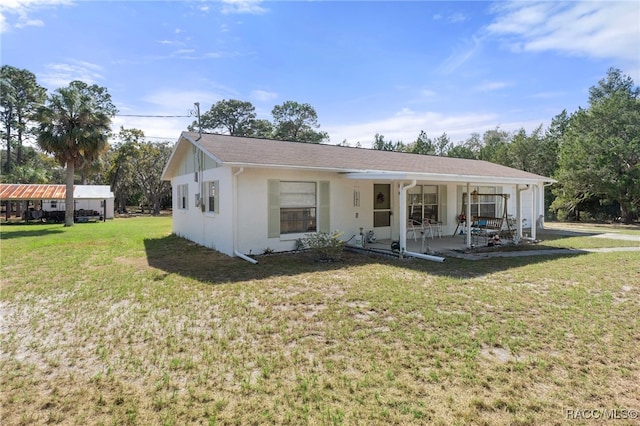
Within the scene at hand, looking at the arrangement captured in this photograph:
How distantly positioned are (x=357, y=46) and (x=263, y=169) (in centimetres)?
602

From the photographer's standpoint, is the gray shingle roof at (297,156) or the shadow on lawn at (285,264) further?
the gray shingle roof at (297,156)

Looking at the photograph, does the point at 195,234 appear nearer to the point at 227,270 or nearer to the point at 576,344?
the point at 227,270

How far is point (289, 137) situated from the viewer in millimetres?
42125

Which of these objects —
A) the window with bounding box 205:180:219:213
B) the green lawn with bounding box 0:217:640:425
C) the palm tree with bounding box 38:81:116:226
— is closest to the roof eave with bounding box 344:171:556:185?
the green lawn with bounding box 0:217:640:425

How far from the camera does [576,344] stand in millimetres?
3926

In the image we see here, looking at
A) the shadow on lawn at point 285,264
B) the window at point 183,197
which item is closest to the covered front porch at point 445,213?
the shadow on lawn at point 285,264

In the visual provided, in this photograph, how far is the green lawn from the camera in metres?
2.84

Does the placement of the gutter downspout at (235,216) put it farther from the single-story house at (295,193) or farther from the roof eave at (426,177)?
the roof eave at (426,177)

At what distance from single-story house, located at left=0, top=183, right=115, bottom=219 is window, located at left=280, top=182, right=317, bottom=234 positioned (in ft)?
72.4

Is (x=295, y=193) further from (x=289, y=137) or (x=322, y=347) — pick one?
(x=289, y=137)

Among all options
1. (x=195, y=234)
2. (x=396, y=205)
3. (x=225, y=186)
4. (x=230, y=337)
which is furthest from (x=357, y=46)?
(x=230, y=337)

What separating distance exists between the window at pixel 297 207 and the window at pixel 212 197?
6.79 feet

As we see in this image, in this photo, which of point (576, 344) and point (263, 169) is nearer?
point (576, 344)

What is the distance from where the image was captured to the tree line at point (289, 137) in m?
19.5
